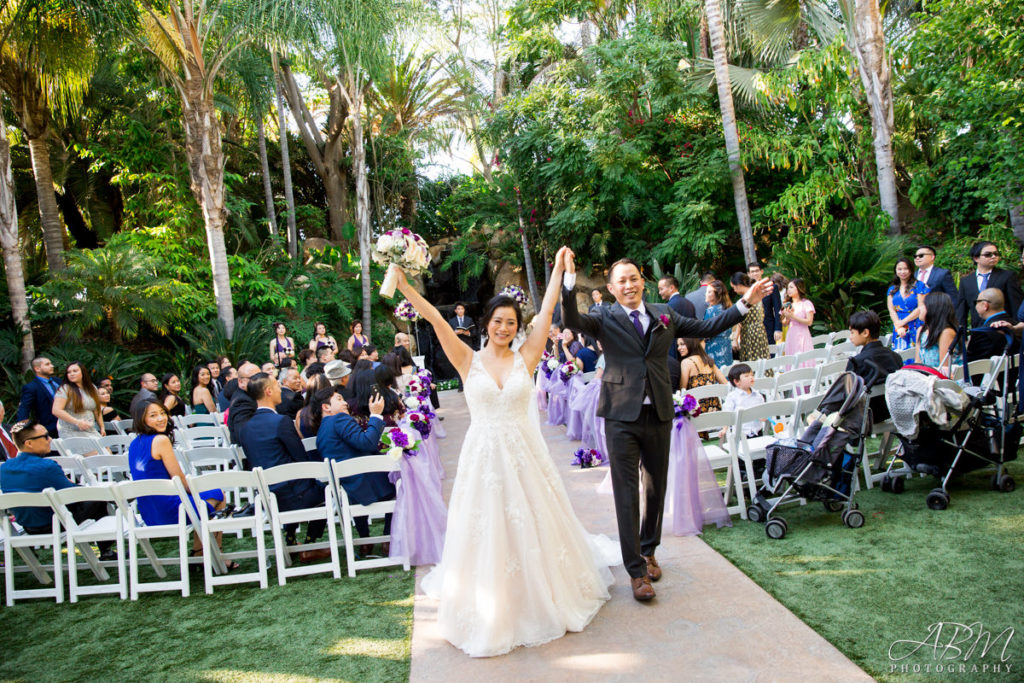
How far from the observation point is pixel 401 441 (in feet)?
16.9

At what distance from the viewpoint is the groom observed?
13.2ft

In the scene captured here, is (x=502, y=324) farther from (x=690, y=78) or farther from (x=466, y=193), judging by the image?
(x=466, y=193)

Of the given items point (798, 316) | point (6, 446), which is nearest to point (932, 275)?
point (798, 316)

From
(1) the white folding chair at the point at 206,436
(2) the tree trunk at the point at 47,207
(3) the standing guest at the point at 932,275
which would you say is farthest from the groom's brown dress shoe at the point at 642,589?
(2) the tree trunk at the point at 47,207

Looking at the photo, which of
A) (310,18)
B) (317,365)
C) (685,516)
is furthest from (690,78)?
(685,516)

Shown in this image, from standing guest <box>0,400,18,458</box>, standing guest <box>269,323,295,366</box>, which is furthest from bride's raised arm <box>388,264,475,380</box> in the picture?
standing guest <box>269,323,295,366</box>

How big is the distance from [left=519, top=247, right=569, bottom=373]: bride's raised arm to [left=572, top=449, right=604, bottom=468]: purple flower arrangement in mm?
3263

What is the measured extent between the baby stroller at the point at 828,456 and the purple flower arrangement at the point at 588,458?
8.00 feet

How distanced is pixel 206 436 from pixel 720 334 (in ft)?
19.2

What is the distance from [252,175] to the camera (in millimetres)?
21656

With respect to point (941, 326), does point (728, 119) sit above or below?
above

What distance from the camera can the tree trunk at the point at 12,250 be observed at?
433 inches

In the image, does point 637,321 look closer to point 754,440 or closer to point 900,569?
point 900,569

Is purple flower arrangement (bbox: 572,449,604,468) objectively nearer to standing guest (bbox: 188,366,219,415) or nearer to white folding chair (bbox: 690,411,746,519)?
white folding chair (bbox: 690,411,746,519)
